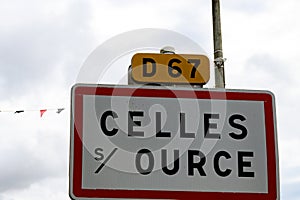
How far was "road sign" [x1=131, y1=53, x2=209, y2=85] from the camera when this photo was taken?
78.7 inches

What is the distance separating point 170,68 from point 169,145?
0.92 feet

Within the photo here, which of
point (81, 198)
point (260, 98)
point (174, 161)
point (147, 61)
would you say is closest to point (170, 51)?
point (147, 61)

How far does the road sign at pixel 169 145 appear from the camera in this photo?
180 centimetres

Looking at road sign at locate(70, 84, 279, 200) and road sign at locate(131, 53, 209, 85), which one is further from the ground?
road sign at locate(131, 53, 209, 85)

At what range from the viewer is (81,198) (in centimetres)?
179

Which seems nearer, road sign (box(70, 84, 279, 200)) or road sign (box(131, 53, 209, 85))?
road sign (box(70, 84, 279, 200))

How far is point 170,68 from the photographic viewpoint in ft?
6.63

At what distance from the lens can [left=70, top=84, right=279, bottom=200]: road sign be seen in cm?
180

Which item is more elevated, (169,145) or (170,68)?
(170,68)

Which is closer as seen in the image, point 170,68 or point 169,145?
point 169,145

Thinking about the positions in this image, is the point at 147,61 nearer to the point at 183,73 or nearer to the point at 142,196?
the point at 183,73

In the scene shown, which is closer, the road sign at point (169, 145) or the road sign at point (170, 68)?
the road sign at point (169, 145)

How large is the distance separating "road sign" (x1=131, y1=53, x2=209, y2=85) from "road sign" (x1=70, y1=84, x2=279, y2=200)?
2.6 inches

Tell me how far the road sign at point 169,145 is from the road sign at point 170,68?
67mm
